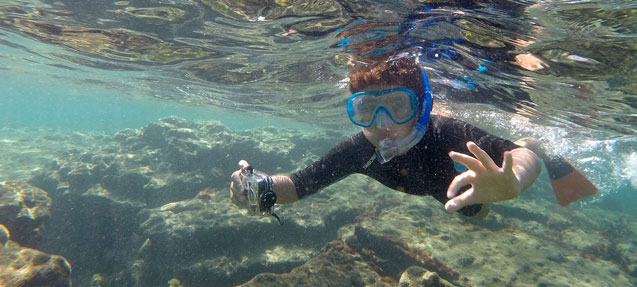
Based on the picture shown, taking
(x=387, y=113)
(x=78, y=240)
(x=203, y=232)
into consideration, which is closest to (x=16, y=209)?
(x=78, y=240)

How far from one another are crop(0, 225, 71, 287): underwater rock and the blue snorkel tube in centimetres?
701

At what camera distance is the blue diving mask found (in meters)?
3.46

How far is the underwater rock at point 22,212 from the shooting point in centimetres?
875

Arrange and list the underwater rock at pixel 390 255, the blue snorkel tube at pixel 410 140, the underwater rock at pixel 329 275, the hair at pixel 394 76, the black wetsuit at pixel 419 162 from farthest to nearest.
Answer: the underwater rock at pixel 390 255, the underwater rock at pixel 329 275, the hair at pixel 394 76, the blue snorkel tube at pixel 410 140, the black wetsuit at pixel 419 162

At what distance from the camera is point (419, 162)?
139 inches

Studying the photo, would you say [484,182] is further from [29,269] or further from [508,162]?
[29,269]

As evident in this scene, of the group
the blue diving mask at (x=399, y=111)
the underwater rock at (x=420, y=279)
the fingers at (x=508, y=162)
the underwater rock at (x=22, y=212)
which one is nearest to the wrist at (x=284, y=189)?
the blue diving mask at (x=399, y=111)

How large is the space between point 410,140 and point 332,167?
1.15 metres

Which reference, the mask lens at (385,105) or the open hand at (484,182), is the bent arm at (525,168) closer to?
the open hand at (484,182)

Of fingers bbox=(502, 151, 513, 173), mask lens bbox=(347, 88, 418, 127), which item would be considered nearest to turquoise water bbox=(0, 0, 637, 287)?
mask lens bbox=(347, 88, 418, 127)

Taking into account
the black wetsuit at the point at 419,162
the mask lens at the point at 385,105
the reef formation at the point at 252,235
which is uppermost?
the mask lens at the point at 385,105

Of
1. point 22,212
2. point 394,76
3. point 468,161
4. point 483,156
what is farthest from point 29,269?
point 483,156

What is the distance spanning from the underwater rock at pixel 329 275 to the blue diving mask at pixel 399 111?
368cm

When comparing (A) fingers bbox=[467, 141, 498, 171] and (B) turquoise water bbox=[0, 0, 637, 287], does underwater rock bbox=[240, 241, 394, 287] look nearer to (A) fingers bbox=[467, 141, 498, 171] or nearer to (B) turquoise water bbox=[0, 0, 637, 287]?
(B) turquoise water bbox=[0, 0, 637, 287]
